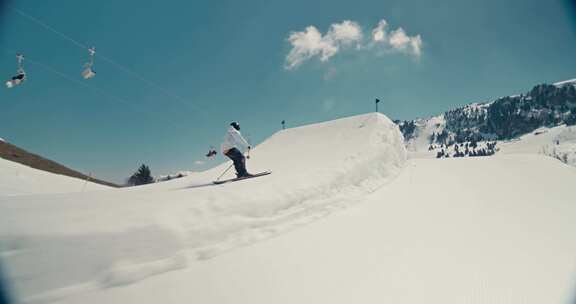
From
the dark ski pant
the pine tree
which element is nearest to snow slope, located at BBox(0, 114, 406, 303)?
the dark ski pant

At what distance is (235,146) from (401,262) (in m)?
6.39

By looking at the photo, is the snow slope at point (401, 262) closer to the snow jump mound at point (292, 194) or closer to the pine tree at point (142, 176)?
the snow jump mound at point (292, 194)

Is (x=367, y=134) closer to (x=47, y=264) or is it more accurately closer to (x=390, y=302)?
(x=390, y=302)

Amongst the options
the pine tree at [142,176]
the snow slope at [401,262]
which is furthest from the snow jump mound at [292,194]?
the pine tree at [142,176]

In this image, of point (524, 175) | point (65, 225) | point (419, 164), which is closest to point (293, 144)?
point (419, 164)

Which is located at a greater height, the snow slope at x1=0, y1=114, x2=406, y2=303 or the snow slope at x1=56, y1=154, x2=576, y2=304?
the snow slope at x1=0, y1=114, x2=406, y2=303

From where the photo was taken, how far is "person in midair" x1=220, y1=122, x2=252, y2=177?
28.7 feet

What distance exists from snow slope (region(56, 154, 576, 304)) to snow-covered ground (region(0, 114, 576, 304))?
2 cm

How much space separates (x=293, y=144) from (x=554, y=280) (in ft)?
42.5

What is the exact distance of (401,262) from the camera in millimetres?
3656

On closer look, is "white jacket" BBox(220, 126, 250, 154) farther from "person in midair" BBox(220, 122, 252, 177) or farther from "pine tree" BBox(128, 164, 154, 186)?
"pine tree" BBox(128, 164, 154, 186)

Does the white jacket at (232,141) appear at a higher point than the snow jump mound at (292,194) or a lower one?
higher

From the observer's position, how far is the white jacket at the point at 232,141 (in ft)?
28.6

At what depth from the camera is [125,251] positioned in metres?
3.20
